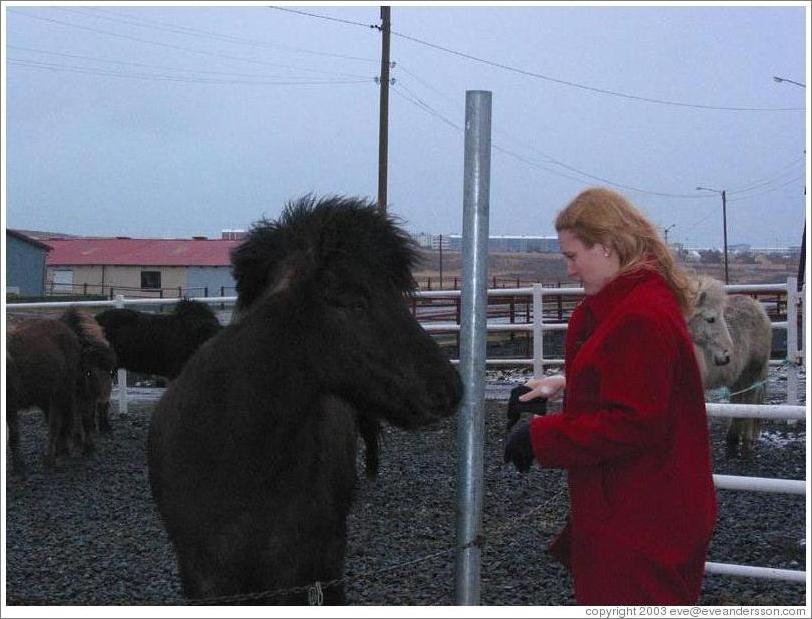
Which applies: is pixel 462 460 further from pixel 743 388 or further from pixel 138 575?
pixel 743 388

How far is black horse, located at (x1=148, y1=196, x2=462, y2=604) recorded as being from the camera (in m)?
2.79

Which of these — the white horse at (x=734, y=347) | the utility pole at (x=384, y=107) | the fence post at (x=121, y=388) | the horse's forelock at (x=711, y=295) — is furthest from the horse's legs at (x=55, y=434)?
the utility pole at (x=384, y=107)

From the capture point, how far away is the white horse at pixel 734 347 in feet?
28.8

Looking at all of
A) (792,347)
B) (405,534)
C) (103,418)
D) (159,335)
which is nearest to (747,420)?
(792,347)

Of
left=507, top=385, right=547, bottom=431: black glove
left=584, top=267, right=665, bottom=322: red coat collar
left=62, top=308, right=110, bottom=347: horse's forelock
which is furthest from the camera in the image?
left=62, top=308, right=110, bottom=347: horse's forelock

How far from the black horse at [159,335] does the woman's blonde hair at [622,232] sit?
8100 mm

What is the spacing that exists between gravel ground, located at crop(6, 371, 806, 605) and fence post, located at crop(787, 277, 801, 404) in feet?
3.74

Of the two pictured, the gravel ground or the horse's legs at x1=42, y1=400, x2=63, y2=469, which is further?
the horse's legs at x1=42, y1=400, x2=63, y2=469

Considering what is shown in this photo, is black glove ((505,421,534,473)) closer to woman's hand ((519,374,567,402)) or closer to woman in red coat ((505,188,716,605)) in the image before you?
woman in red coat ((505,188,716,605))

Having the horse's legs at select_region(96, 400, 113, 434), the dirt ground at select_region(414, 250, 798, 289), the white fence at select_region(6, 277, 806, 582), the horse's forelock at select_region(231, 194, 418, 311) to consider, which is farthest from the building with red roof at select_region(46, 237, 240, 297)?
the horse's forelock at select_region(231, 194, 418, 311)

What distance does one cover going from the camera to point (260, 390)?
112 inches

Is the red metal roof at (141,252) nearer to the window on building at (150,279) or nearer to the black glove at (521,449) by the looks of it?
the window on building at (150,279)

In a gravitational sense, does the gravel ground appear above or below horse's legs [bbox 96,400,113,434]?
below

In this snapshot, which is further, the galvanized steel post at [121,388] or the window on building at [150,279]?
the window on building at [150,279]
